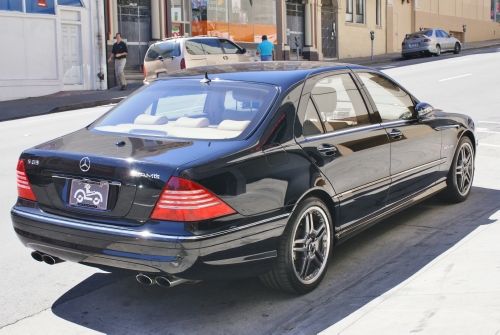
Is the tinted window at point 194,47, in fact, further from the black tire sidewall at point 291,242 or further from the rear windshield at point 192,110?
the black tire sidewall at point 291,242

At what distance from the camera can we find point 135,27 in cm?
2720

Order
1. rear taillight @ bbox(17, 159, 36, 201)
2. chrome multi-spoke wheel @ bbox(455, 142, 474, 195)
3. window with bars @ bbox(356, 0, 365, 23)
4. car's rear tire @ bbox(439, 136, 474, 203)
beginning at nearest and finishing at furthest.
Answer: rear taillight @ bbox(17, 159, 36, 201) → car's rear tire @ bbox(439, 136, 474, 203) → chrome multi-spoke wheel @ bbox(455, 142, 474, 195) → window with bars @ bbox(356, 0, 365, 23)

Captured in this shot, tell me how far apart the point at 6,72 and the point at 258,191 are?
19538mm

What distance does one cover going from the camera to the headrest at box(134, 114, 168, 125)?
17.1 feet

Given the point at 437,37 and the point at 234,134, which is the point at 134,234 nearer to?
the point at 234,134

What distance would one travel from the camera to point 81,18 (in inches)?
954

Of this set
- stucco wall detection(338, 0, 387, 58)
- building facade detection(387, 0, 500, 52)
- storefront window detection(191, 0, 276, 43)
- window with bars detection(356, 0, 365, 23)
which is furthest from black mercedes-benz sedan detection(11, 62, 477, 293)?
building facade detection(387, 0, 500, 52)

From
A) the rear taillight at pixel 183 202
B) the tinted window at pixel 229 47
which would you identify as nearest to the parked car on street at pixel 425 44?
the tinted window at pixel 229 47

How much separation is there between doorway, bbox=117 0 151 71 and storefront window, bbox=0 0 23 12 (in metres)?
4.91

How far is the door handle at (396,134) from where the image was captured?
595cm

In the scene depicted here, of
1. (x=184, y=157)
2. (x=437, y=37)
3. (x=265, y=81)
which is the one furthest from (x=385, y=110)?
(x=437, y=37)

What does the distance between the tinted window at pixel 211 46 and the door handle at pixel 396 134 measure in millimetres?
16000

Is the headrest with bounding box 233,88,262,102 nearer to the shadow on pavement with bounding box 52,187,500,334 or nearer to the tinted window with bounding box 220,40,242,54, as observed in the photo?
the shadow on pavement with bounding box 52,187,500,334

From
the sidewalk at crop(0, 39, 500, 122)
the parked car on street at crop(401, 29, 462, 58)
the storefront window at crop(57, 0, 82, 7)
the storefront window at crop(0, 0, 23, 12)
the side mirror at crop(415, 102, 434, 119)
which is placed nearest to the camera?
the side mirror at crop(415, 102, 434, 119)
